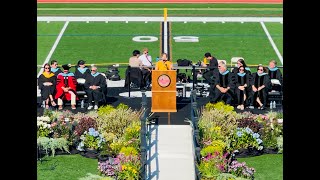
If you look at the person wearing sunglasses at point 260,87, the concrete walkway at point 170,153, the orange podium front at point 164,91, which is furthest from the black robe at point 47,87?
the person wearing sunglasses at point 260,87

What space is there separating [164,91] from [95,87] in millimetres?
2286

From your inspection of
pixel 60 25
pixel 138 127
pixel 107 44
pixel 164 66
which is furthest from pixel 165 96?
pixel 60 25

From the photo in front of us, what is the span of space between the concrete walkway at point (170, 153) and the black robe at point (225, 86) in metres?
2.50

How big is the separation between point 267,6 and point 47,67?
25171 mm

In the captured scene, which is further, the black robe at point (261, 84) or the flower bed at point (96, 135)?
the black robe at point (261, 84)

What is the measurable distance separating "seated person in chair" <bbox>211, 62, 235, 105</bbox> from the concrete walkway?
2514mm

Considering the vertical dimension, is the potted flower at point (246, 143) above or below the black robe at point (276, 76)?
below

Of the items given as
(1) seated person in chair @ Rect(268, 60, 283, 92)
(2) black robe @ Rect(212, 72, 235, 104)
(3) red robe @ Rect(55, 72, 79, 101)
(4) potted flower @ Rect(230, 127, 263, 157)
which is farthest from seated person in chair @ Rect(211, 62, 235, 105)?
(3) red robe @ Rect(55, 72, 79, 101)

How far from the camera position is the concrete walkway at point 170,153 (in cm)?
2533

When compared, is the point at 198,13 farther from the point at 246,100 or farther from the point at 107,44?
the point at 246,100

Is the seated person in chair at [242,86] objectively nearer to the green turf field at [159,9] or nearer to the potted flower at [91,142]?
the potted flower at [91,142]

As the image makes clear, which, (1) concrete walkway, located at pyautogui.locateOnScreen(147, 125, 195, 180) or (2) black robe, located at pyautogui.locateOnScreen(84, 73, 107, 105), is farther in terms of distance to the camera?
(2) black robe, located at pyautogui.locateOnScreen(84, 73, 107, 105)

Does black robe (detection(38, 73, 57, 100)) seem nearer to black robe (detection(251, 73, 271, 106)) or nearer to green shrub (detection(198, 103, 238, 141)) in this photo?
green shrub (detection(198, 103, 238, 141))

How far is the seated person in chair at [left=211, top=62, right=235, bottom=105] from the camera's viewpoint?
101 feet
